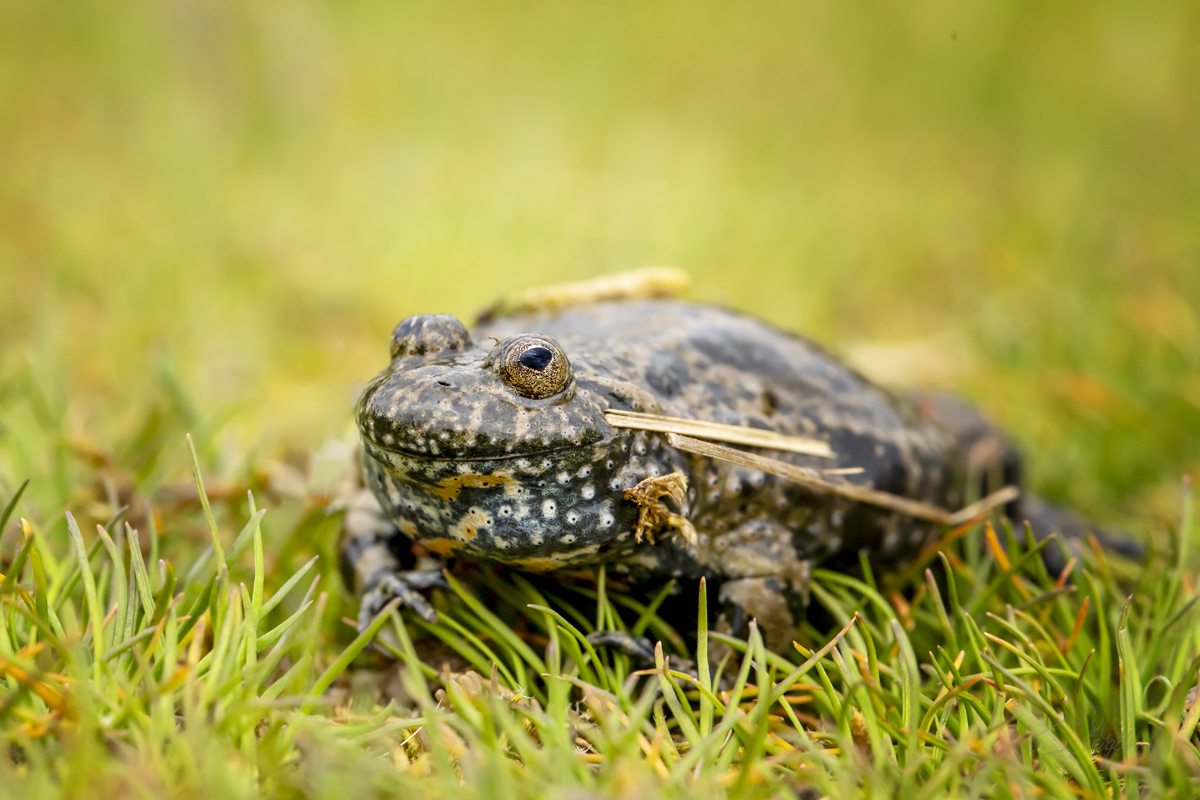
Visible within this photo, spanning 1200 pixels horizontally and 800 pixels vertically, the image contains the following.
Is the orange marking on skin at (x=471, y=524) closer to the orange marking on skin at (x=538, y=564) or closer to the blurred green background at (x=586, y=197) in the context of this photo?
the orange marking on skin at (x=538, y=564)

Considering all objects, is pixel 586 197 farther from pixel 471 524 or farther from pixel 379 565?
pixel 471 524

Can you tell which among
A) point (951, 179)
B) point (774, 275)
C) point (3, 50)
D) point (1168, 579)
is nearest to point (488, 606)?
point (1168, 579)

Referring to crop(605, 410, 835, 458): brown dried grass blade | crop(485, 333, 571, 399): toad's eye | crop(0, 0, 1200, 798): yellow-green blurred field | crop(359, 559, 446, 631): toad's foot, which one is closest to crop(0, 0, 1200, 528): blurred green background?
crop(0, 0, 1200, 798): yellow-green blurred field

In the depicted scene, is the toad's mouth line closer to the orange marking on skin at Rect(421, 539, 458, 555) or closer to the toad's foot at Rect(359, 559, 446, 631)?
the orange marking on skin at Rect(421, 539, 458, 555)

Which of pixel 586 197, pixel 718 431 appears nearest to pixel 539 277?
pixel 586 197

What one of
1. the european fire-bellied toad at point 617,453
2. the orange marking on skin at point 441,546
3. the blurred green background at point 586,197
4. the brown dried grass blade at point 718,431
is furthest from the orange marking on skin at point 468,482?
the blurred green background at point 586,197

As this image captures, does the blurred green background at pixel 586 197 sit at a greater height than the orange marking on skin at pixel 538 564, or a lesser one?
greater

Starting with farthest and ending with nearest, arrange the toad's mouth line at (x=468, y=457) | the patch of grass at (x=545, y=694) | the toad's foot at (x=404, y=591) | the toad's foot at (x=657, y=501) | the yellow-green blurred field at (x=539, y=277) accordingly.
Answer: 1. the toad's foot at (x=404, y=591)
2. the toad's foot at (x=657, y=501)
3. the toad's mouth line at (x=468, y=457)
4. the yellow-green blurred field at (x=539, y=277)
5. the patch of grass at (x=545, y=694)

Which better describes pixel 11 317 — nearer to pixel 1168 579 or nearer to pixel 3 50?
pixel 3 50
